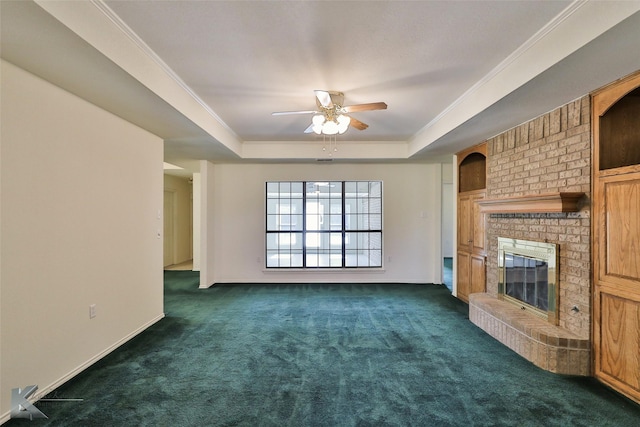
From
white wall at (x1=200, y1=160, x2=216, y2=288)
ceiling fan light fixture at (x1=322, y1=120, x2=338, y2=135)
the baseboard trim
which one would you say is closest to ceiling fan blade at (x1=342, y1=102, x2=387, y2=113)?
ceiling fan light fixture at (x1=322, y1=120, x2=338, y2=135)

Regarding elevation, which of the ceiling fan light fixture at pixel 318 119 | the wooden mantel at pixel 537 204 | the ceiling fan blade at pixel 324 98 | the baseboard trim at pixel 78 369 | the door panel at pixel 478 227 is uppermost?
the ceiling fan blade at pixel 324 98

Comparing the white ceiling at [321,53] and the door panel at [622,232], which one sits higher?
the white ceiling at [321,53]

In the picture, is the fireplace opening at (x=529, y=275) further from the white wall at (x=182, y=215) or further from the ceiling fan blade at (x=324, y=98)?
the white wall at (x=182, y=215)

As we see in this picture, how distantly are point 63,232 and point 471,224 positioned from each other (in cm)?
507

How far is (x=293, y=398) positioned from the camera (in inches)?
91.0

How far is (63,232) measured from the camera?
252 cm

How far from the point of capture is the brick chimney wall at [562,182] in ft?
8.80

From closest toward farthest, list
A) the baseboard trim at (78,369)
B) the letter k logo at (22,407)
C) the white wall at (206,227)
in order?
the letter k logo at (22,407) < the baseboard trim at (78,369) < the white wall at (206,227)

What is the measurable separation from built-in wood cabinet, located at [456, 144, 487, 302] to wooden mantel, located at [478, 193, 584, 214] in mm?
750

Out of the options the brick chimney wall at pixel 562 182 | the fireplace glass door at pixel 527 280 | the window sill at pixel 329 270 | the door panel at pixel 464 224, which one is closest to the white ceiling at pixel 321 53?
the brick chimney wall at pixel 562 182

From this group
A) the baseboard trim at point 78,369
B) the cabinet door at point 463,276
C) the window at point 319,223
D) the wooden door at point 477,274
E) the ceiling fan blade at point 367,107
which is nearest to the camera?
the baseboard trim at point 78,369

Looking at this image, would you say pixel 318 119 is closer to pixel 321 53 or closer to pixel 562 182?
pixel 321 53

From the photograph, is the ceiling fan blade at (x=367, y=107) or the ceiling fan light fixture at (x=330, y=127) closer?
the ceiling fan blade at (x=367, y=107)

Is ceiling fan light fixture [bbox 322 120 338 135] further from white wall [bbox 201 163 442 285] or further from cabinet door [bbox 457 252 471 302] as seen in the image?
cabinet door [bbox 457 252 471 302]
